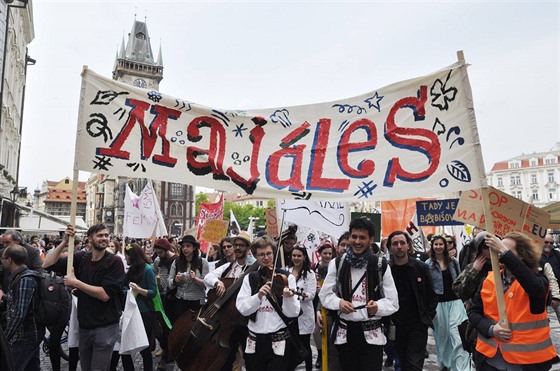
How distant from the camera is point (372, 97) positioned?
5070 millimetres

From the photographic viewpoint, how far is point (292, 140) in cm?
528

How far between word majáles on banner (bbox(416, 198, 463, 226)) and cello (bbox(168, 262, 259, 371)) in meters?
6.31

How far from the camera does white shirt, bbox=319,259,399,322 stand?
432 centimetres

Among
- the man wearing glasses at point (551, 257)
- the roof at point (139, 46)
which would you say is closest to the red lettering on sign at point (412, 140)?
the man wearing glasses at point (551, 257)

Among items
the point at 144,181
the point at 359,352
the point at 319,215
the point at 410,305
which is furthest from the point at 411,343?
the point at 144,181

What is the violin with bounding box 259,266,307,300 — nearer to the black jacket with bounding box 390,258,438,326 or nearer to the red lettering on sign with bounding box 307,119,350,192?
the red lettering on sign with bounding box 307,119,350,192

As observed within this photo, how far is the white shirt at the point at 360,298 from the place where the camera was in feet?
14.2

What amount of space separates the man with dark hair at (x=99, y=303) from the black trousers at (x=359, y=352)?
2.41m

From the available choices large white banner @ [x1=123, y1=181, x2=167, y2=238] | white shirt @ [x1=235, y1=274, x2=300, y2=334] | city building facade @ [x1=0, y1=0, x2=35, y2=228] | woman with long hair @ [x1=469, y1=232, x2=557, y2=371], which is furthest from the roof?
woman with long hair @ [x1=469, y1=232, x2=557, y2=371]

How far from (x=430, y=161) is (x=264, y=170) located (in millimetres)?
1797

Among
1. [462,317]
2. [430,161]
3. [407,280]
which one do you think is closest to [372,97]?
[430,161]

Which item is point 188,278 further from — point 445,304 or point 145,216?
point 145,216

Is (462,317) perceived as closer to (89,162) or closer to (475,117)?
(475,117)

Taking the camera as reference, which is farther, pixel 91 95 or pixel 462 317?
pixel 462 317
